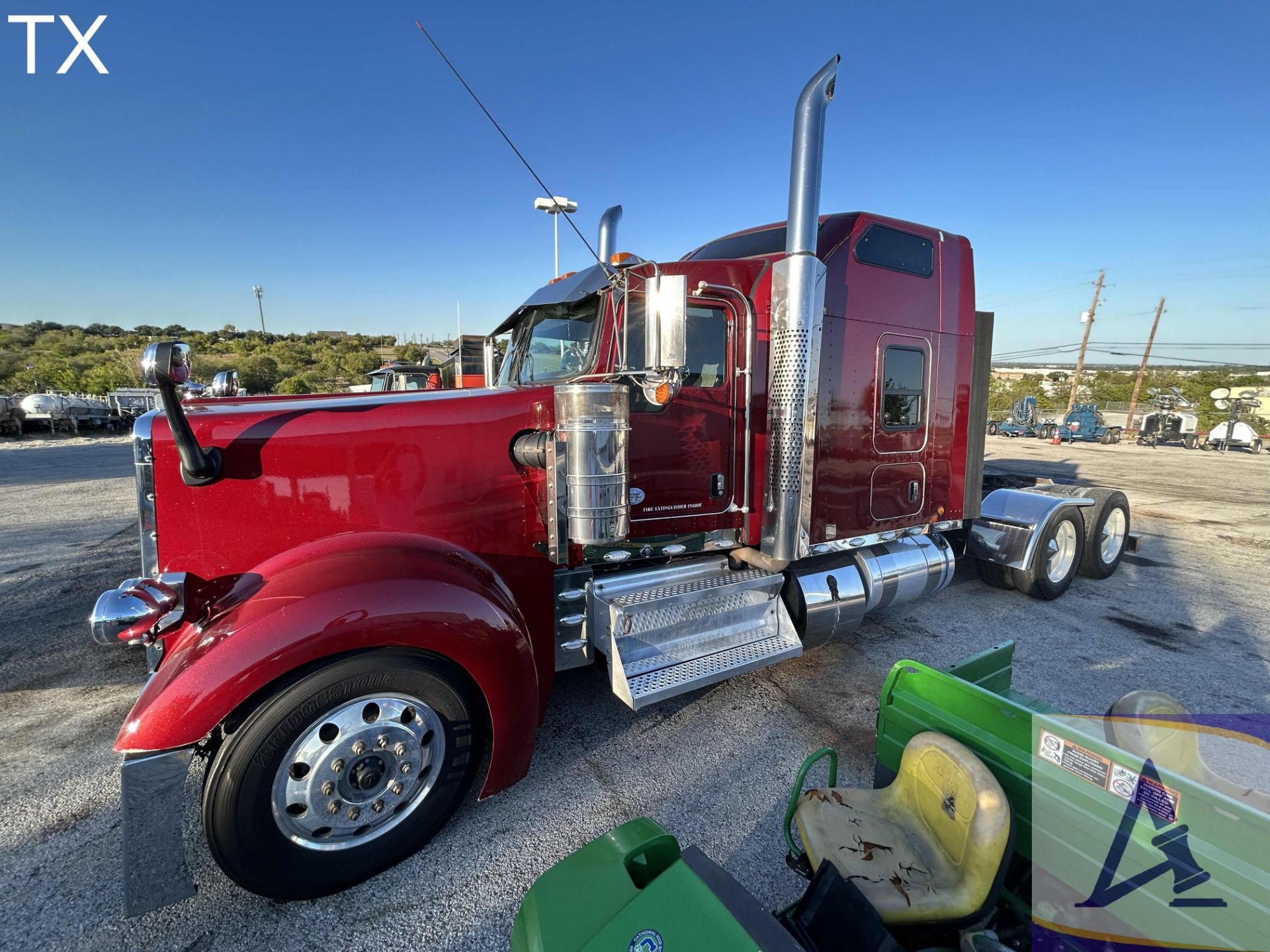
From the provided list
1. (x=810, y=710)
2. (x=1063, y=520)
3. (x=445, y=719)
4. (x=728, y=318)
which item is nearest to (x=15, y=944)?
(x=445, y=719)

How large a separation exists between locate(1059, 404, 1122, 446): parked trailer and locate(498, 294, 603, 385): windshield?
30906 mm

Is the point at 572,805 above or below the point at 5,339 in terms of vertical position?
below

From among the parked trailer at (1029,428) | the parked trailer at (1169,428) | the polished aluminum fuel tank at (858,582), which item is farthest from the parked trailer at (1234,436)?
the polished aluminum fuel tank at (858,582)

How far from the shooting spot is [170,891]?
1892 millimetres

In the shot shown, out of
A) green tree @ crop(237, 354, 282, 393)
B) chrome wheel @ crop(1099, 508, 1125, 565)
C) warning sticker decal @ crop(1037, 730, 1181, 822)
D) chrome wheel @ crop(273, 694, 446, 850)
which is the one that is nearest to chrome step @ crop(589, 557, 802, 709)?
chrome wheel @ crop(273, 694, 446, 850)

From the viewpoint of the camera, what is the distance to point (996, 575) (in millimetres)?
5547

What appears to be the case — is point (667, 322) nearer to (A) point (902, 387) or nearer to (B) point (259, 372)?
(A) point (902, 387)

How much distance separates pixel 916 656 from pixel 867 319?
2.47m

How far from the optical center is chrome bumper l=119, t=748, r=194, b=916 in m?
1.84

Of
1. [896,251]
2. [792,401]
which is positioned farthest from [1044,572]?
[792,401]

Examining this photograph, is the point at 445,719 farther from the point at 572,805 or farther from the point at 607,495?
the point at 607,495

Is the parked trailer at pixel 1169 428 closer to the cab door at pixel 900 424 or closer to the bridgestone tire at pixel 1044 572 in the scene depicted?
the bridgestone tire at pixel 1044 572

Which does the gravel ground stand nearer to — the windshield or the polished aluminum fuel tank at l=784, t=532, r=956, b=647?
the polished aluminum fuel tank at l=784, t=532, r=956, b=647

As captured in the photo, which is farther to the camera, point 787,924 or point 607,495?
point 607,495
